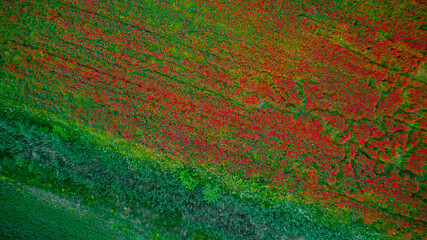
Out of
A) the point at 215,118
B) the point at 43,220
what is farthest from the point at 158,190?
the point at 43,220

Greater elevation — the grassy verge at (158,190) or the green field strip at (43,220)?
the grassy verge at (158,190)

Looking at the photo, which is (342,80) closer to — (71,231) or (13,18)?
(71,231)

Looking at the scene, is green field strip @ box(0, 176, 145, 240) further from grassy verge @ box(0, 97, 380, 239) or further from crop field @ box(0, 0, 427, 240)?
grassy verge @ box(0, 97, 380, 239)

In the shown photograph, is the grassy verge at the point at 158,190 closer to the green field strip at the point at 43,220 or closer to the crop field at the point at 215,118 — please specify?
the crop field at the point at 215,118

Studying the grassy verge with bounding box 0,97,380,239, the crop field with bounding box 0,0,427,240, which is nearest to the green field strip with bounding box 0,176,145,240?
the crop field with bounding box 0,0,427,240

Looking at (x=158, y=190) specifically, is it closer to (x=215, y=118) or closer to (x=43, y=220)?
(x=215, y=118)

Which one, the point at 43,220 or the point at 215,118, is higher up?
the point at 215,118

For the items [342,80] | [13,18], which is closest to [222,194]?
[342,80]

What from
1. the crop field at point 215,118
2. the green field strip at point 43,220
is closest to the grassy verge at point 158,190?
the crop field at point 215,118
